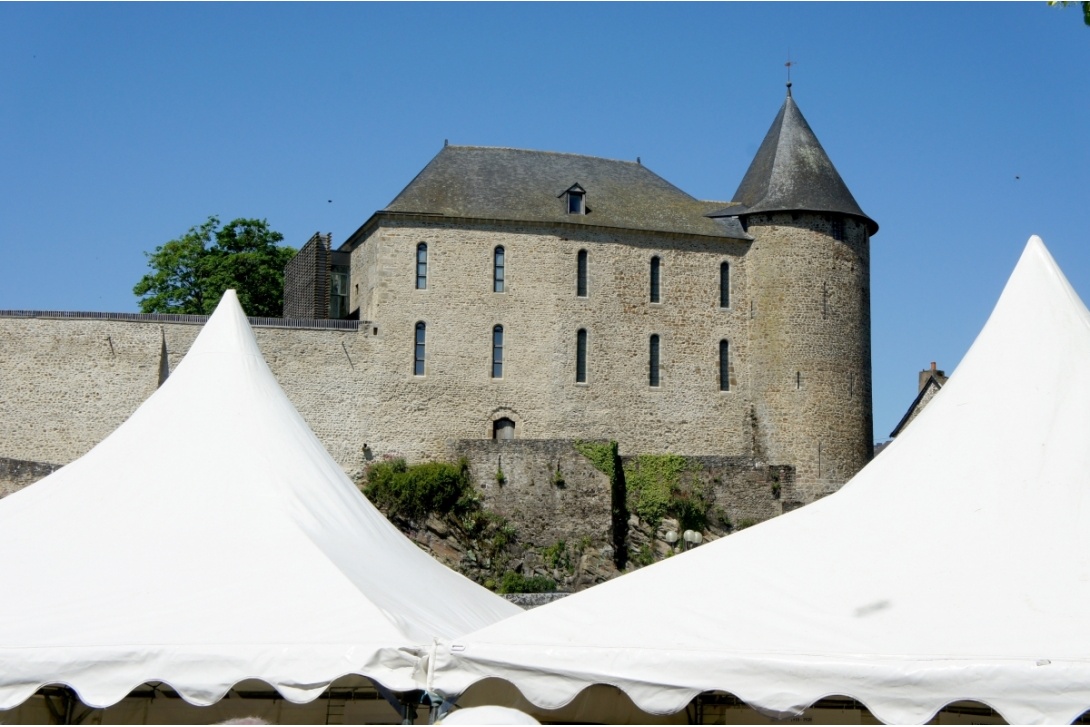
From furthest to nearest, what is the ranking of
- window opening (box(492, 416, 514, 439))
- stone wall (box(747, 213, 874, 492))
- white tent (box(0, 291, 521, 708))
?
stone wall (box(747, 213, 874, 492)), window opening (box(492, 416, 514, 439)), white tent (box(0, 291, 521, 708))

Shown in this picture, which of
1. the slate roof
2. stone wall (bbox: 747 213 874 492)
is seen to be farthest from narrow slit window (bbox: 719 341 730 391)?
the slate roof

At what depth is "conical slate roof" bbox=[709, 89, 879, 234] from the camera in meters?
34.9

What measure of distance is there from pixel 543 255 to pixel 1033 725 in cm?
2787

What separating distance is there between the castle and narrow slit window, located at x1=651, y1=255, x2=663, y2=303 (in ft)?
0.16

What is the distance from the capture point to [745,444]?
3459 cm

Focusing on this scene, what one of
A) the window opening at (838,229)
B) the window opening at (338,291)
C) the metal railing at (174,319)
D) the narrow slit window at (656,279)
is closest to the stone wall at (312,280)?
the window opening at (338,291)

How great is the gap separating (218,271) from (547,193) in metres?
12.4

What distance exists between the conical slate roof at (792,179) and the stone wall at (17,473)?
1711 cm

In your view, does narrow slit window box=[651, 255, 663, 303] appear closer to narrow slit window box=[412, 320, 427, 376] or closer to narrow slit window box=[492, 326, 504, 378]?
narrow slit window box=[492, 326, 504, 378]

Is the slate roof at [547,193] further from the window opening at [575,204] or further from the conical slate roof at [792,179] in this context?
the conical slate roof at [792,179]

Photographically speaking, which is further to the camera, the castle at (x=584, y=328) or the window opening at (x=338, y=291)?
the window opening at (x=338, y=291)

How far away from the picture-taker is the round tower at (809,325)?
34.0 m

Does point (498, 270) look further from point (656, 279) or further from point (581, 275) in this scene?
point (656, 279)

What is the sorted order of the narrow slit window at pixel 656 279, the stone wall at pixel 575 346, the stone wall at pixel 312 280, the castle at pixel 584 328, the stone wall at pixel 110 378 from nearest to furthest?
the stone wall at pixel 110 378, the stone wall at pixel 575 346, the castle at pixel 584 328, the narrow slit window at pixel 656 279, the stone wall at pixel 312 280
